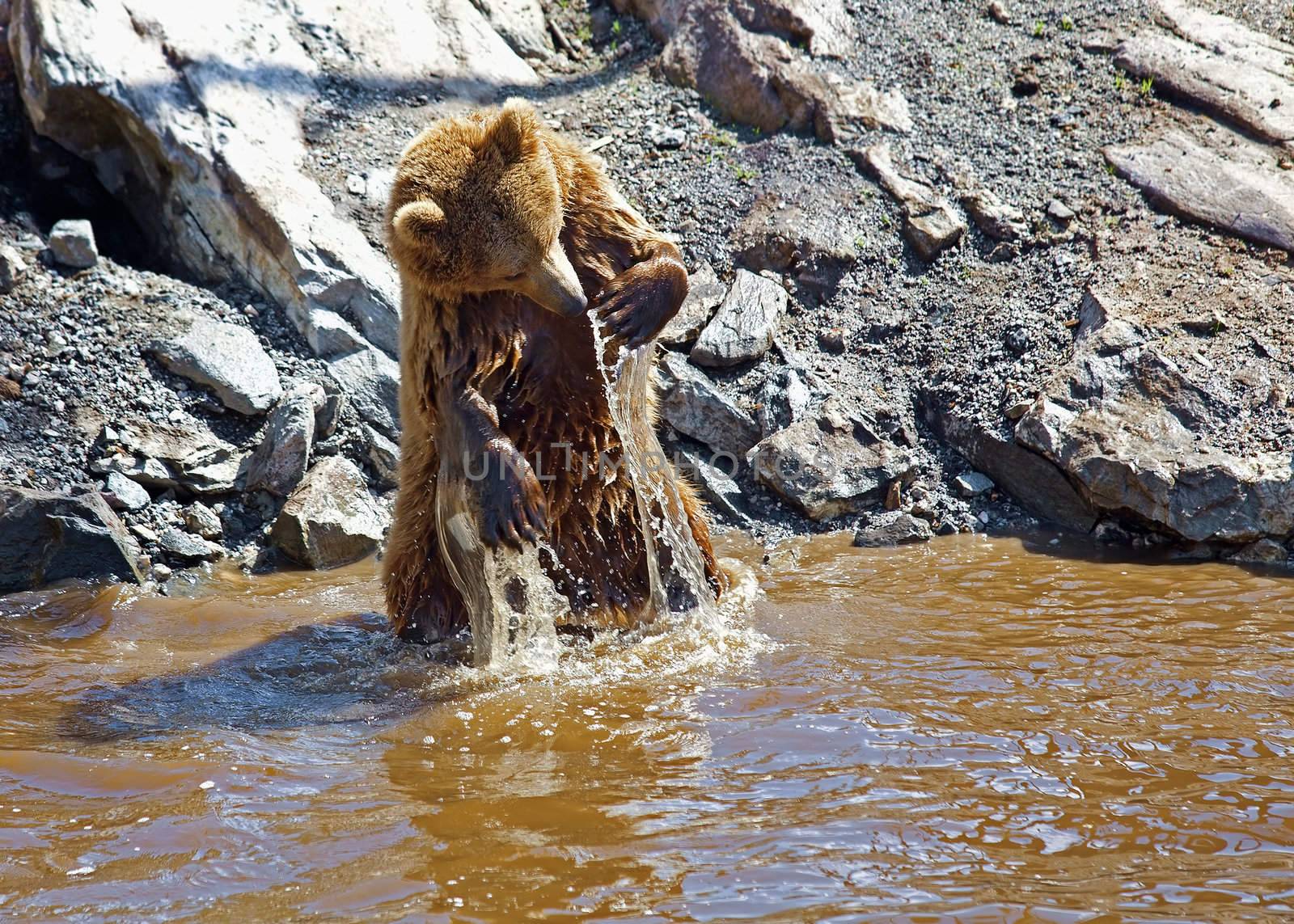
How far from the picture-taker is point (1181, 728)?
3.19 m

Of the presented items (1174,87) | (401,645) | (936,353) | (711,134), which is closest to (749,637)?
(401,645)

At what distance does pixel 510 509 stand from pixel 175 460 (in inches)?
104

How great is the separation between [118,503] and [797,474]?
11.0 feet

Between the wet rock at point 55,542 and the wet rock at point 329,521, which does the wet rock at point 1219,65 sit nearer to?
the wet rock at point 329,521

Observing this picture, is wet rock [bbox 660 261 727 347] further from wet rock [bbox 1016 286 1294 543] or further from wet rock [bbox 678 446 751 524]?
wet rock [bbox 1016 286 1294 543]

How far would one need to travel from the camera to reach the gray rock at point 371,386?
245 inches

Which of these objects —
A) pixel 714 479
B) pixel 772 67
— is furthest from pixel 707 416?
pixel 772 67

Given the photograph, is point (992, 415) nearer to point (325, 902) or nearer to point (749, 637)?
point (749, 637)

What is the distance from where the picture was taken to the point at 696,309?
6.55 metres

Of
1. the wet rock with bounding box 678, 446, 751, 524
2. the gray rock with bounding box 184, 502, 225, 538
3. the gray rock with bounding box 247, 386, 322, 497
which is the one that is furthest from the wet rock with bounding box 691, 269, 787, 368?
the gray rock with bounding box 184, 502, 225, 538

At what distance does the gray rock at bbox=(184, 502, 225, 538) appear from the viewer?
563 centimetres

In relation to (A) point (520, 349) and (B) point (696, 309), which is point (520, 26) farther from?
(A) point (520, 349)

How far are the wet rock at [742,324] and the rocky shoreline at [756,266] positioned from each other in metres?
0.02

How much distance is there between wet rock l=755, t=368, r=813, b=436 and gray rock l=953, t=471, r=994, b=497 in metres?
0.86
